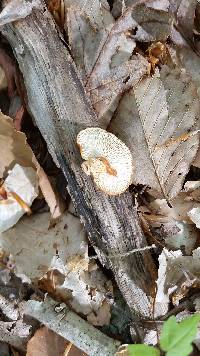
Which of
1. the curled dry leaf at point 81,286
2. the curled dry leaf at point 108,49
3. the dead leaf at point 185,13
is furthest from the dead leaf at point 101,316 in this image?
the dead leaf at point 185,13

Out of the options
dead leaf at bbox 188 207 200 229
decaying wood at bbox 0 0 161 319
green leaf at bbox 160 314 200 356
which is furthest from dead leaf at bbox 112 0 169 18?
green leaf at bbox 160 314 200 356

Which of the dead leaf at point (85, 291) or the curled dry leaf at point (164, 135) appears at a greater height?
the curled dry leaf at point (164, 135)

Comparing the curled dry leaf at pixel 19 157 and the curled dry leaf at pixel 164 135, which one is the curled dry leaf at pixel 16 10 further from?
the curled dry leaf at pixel 164 135

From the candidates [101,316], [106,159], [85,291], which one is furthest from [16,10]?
[101,316]

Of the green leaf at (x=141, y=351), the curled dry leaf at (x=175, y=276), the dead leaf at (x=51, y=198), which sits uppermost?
the dead leaf at (x=51, y=198)

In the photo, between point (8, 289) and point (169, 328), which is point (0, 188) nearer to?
point (8, 289)

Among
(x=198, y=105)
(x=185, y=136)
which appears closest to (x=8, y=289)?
(x=185, y=136)

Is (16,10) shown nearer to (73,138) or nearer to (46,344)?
(73,138)
